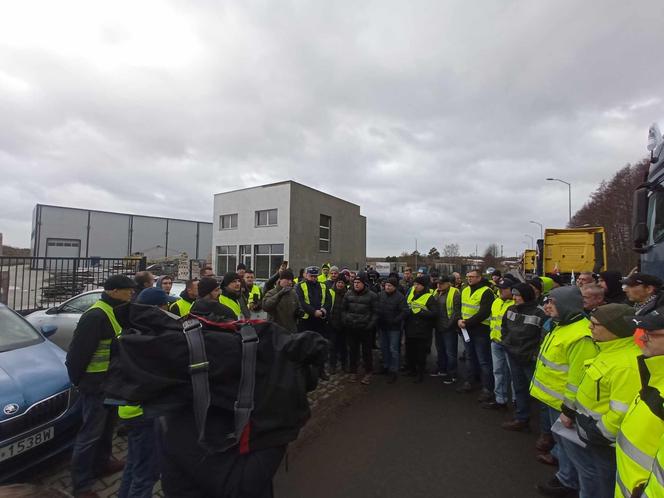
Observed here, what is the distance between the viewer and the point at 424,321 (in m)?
6.38

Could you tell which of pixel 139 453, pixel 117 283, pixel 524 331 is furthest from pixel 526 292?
pixel 117 283

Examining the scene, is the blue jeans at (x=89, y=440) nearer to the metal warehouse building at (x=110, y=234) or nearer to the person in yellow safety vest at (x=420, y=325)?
the person in yellow safety vest at (x=420, y=325)

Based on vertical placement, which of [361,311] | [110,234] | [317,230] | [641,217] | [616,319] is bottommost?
[361,311]

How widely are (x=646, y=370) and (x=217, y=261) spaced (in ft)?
90.8

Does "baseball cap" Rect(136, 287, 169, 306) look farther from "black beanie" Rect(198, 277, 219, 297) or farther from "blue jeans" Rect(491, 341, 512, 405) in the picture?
"blue jeans" Rect(491, 341, 512, 405)

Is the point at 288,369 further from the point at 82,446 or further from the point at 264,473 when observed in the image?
the point at 82,446

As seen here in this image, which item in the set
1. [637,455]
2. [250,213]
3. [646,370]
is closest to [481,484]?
[637,455]

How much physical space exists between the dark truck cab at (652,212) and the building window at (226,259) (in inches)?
957

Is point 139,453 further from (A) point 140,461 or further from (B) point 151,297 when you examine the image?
(B) point 151,297

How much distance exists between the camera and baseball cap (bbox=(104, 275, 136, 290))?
10.2 ft

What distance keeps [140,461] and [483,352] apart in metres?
4.91

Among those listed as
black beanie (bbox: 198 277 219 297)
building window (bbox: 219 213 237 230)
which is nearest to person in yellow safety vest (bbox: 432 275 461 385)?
black beanie (bbox: 198 277 219 297)

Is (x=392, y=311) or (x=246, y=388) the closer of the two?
(x=246, y=388)

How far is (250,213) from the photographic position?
25.9 m
